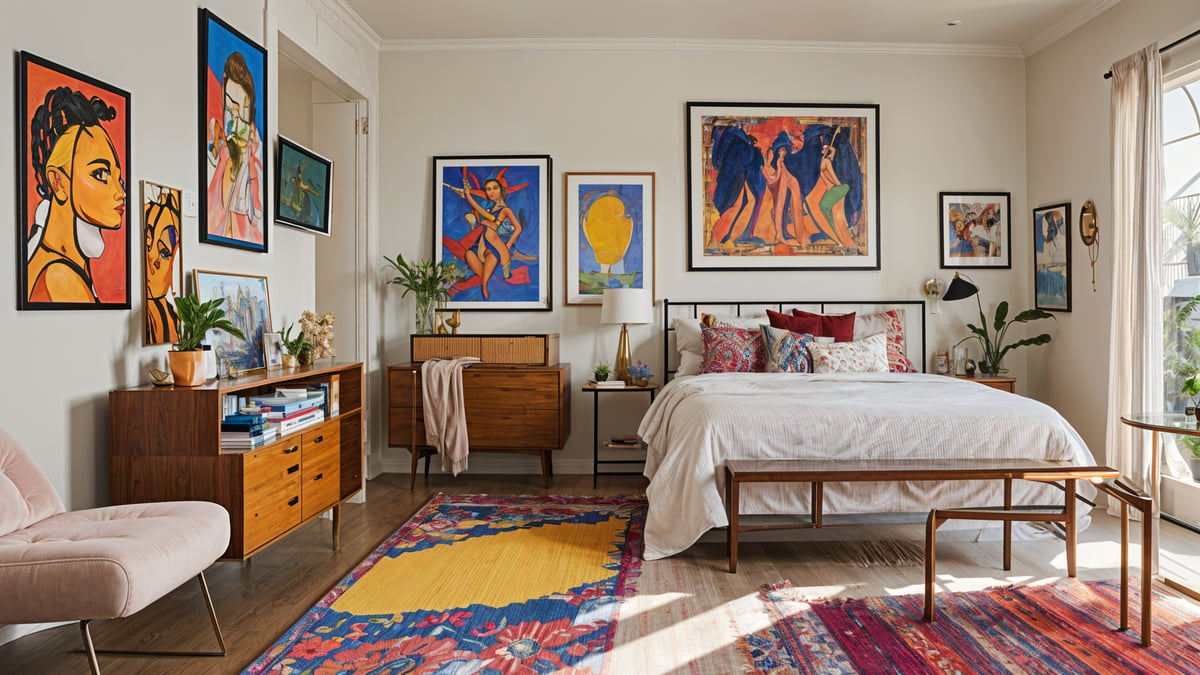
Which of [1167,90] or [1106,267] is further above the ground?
[1167,90]

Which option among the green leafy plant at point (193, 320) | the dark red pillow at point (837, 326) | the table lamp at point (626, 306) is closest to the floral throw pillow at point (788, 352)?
the dark red pillow at point (837, 326)

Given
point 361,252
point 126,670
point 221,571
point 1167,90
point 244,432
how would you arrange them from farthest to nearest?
point 361,252
point 1167,90
point 221,571
point 244,432
point 126,670

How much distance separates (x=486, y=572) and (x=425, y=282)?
2574 mm

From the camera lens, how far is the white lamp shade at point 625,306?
506cm

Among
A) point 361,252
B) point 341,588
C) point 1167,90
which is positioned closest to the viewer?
point 341,588

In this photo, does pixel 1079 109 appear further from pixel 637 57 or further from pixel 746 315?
pixel 637 57

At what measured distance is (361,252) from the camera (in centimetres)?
531

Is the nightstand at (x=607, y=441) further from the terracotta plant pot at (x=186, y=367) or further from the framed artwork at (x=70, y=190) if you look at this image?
the framed artwork at (x=70, y=190)

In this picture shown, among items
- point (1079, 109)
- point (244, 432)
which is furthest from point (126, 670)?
point (1079, 109)

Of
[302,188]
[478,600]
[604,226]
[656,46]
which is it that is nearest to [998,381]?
[604,226]

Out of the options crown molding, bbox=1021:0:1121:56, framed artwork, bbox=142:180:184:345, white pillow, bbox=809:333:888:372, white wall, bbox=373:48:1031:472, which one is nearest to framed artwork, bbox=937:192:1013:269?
white wall, bbox=373:48:1031:472

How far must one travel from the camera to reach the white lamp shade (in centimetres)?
506

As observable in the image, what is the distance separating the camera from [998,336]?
5480 millimetres

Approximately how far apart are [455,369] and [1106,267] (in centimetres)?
407
